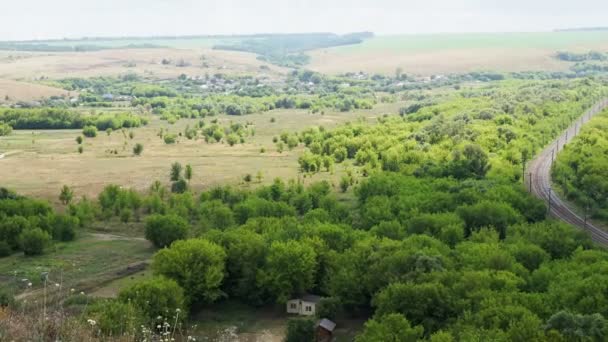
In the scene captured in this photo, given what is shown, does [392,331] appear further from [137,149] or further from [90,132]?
[90,132]

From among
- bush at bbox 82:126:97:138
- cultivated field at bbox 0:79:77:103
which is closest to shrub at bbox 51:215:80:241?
bush at bbox 82:126:97:138

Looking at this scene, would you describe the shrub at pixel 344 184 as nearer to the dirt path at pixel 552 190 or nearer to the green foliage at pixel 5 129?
the dirt path at pixel 552 190

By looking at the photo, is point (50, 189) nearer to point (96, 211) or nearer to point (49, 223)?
point (96, 211)

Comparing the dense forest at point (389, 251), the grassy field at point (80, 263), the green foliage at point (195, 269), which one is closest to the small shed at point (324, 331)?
the dense forest at point (389, 251)

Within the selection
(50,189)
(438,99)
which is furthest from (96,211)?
(438,99)

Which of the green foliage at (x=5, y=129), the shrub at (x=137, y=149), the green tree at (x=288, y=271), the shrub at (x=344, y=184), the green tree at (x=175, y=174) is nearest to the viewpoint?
the green tree at (x=288, y=271)

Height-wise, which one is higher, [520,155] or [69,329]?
[69,329]

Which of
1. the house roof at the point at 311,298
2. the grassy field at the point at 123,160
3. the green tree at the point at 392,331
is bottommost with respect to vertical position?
the grassy field at the point at 123,160
